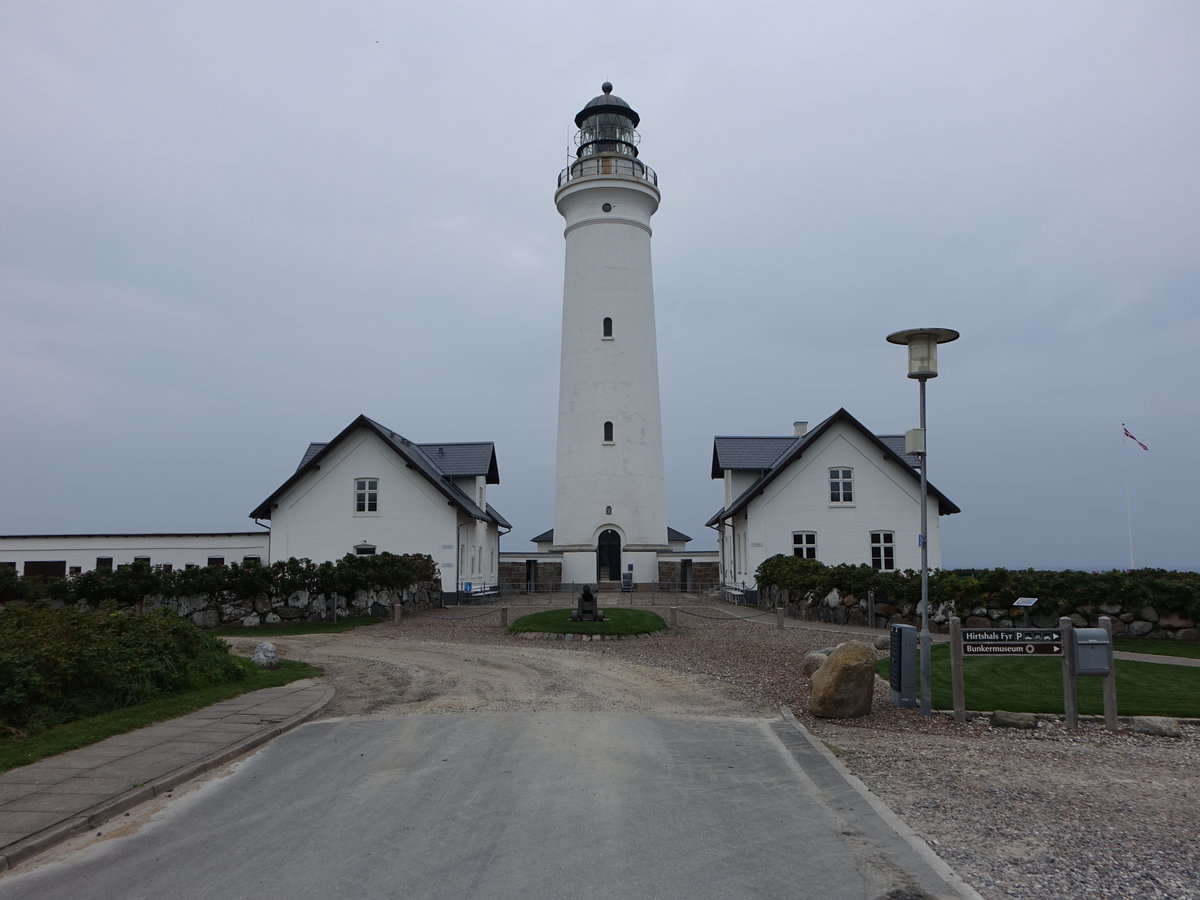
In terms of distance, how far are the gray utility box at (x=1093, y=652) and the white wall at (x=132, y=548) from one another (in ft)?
98.4

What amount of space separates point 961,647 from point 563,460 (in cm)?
2883

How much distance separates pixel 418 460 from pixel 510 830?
2819 cm

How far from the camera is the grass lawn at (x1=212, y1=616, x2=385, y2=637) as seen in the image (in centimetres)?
2288

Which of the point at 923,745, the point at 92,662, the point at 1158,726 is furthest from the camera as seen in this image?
the point at 92,662

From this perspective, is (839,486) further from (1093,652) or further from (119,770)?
(119,770)

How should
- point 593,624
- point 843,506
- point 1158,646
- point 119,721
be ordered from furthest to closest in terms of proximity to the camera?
point 843,506 → point 593,624 → point 1158,646 → point 119,721

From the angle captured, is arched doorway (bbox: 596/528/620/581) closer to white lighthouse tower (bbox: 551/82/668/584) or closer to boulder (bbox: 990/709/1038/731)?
white lighthouse tower (bbox: 551/82/668/584)

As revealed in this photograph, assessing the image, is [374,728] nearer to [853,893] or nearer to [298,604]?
[853,893]

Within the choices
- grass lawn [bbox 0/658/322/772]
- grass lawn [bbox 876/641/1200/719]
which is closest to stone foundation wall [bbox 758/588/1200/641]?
grass lawn [bbox 876/641/1200/719]

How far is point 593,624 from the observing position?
21.5 meters

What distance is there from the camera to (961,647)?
36.9 ft

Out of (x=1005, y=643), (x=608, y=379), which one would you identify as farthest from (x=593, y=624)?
(x=608, y=379)

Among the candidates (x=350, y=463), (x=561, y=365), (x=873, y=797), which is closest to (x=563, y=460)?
(x=561, y=365)

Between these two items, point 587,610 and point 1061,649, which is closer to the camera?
point 1061,649
